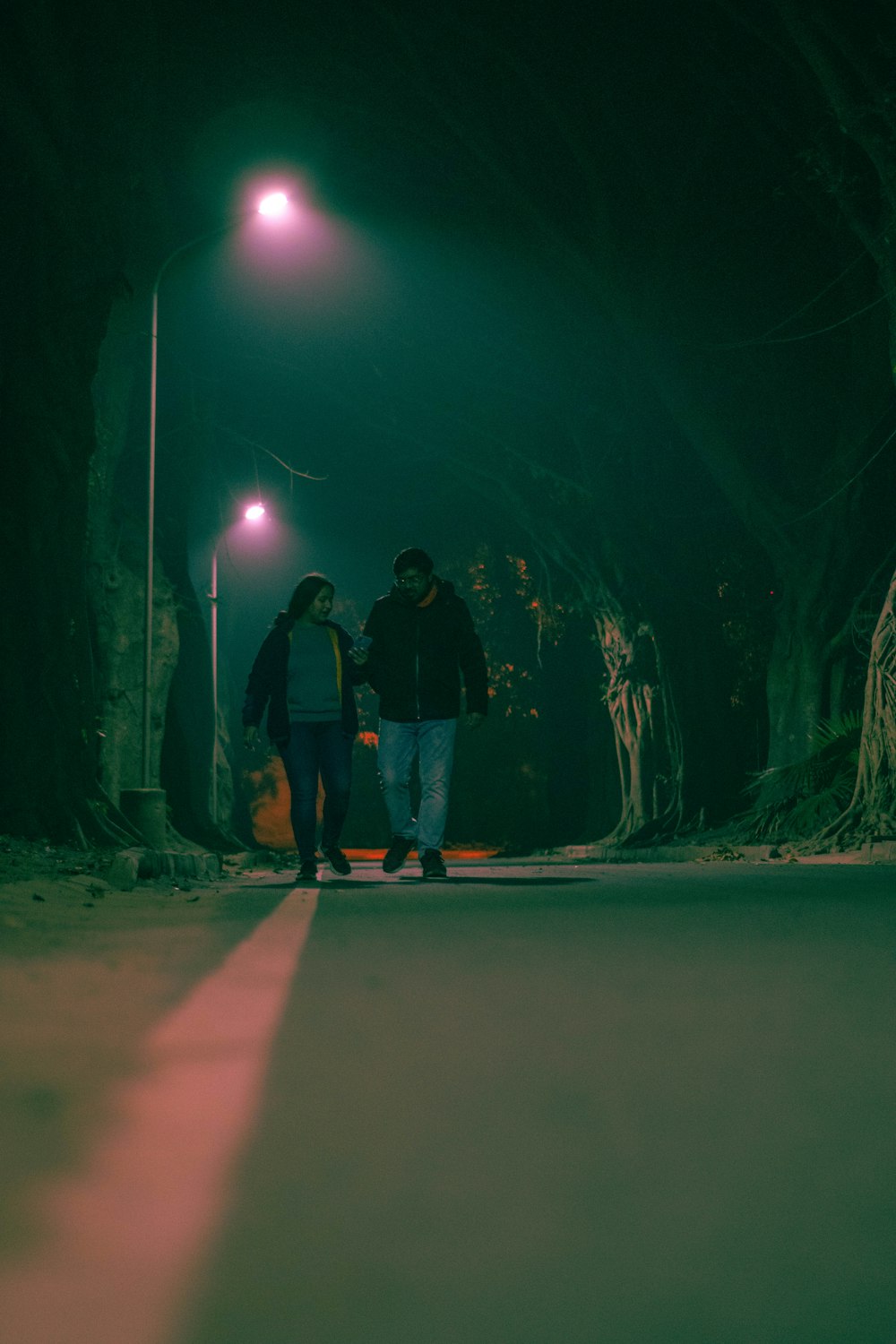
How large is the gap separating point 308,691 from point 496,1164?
899 cm

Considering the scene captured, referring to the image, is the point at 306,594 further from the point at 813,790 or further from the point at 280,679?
the point at 813,790

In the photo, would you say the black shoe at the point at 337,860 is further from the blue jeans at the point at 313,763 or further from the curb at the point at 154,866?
the curb at the point at 154,866

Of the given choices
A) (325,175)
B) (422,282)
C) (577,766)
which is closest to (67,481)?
(325,175)

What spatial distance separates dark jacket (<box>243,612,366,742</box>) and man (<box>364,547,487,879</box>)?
0.65ft

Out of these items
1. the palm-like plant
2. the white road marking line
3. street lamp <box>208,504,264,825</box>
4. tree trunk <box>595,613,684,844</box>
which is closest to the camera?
the white road marking line

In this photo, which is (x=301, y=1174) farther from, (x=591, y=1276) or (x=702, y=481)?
(x=702, y=481)

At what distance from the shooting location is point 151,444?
65.2 ft

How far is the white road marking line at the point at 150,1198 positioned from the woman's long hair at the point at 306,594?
283 inches

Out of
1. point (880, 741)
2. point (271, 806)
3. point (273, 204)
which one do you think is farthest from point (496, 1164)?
point (271, 806)

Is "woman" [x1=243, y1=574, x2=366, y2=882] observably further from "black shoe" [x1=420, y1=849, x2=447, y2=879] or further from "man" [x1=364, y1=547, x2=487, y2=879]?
"black shoe" [x1=420, y1=849, x2=447, y2=879]

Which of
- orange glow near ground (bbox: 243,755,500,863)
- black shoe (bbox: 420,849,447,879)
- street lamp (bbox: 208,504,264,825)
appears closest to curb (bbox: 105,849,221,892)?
black shoe (bbox: 420,849,447,879)

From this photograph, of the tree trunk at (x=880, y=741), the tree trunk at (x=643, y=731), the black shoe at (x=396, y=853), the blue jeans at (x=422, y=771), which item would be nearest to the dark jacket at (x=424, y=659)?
the blue jeans at (x=422, y=771)

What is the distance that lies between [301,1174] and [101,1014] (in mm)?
2134

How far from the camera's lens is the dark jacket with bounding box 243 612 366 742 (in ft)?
40.4
